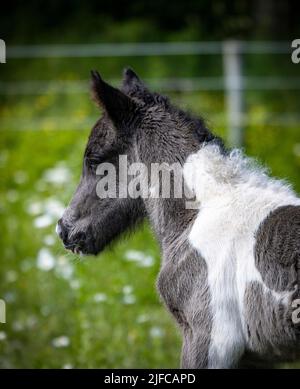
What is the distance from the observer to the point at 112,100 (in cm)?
422

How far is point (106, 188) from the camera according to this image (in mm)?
4402

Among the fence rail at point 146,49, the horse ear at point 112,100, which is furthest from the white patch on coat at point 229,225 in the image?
the fence rail at point 146,49

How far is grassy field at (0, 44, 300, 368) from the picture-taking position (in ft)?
19.5

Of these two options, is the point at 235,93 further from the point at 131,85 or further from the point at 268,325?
the point at 268,325

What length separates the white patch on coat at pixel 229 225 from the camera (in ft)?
12.3

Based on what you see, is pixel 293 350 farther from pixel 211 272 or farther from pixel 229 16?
pixel 229 16

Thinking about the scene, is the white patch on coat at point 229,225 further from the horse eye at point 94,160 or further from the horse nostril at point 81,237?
the horse nostril at point 81,237

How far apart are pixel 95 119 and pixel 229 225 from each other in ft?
24.7

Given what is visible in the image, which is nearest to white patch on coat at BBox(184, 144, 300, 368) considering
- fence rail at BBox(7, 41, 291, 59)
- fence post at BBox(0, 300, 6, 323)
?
fence post at BBox(0, 300, 6, 323)

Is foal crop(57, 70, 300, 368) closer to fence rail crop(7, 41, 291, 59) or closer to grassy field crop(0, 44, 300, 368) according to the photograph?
grassy field crop(0, 44, 300, 368)
